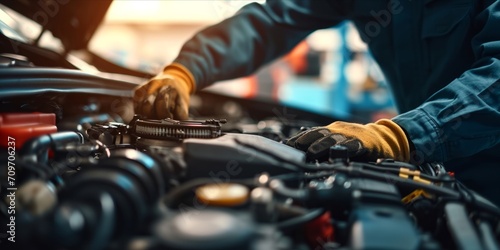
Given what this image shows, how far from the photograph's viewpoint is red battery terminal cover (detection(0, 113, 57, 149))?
2.25ft

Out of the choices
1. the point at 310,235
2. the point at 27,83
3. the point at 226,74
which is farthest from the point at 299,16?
the point at 310,235

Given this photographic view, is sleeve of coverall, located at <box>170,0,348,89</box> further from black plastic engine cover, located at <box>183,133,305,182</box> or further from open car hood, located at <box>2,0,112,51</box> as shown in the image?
black plastic engine cover, located at <box>183,133,305,182</box>

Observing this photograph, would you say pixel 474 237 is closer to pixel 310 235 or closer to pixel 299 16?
pixel 310 235

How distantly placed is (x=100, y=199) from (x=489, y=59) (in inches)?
39.9

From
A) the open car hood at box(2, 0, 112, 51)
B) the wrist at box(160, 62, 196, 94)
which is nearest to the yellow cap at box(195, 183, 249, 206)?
the wrist at box(160, 62, 196, 94)

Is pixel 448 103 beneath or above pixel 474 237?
above

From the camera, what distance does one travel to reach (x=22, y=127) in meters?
0.72

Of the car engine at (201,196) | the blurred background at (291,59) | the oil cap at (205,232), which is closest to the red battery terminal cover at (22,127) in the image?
the car engine at (201,196)

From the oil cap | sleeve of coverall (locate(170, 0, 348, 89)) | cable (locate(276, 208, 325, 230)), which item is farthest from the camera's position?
sleeve of coverall (locate(170, 0, 348, 89))

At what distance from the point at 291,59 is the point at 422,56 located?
4615 mm

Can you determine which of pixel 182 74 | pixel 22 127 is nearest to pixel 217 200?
pixel 22 127

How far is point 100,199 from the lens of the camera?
1.58 ft

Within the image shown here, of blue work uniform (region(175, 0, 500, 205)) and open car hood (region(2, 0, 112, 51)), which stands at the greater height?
open car hood (region(2, 0, 112, 51))

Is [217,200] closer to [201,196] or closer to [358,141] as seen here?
[201,196]
